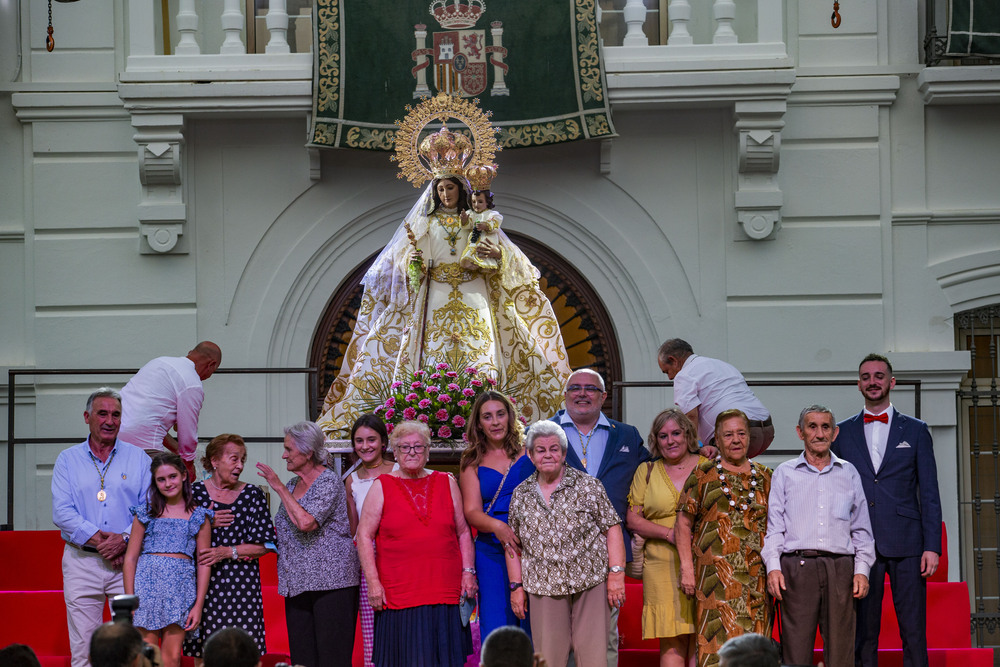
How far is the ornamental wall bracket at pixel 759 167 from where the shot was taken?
1012cm

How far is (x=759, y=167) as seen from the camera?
33.6 feet

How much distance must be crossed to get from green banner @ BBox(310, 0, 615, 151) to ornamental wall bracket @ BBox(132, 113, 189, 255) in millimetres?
1047

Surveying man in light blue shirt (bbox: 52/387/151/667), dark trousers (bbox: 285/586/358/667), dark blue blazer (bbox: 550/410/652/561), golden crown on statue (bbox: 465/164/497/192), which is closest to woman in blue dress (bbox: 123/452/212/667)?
man in light blue shirt (bbox: 52/387/151/667)

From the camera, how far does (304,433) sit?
6590 mm

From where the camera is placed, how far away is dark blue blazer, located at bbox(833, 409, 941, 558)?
687cm

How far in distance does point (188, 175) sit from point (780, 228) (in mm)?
4434

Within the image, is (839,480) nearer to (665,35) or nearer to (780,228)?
(780,228)

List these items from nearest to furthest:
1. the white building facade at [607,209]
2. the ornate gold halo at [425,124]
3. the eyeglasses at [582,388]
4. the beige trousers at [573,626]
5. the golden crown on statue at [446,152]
→ 1. the beige trousers at [573,626]
2. the eyeglasses at [582,388]
3. the golden crown on statue at [446,152]
4. the ornate gold halo at [425,124]
5. the white building facade at [607,209]

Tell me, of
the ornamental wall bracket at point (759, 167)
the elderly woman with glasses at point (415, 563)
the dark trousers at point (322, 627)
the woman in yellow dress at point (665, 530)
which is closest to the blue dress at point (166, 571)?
the dark trousers at point (322, 627)

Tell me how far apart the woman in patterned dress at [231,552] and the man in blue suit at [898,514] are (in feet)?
9.45

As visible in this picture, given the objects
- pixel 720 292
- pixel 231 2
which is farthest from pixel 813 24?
pixel 231 2

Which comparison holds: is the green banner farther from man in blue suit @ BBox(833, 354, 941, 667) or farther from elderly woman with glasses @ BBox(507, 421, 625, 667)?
elderly woman with glasses @ BBox(507, 421, 625, 667)

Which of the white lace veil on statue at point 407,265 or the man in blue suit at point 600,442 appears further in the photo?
the white lace veil on statue at point 407,265

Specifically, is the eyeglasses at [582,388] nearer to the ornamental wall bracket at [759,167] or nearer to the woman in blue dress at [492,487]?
the woman in blue dress at [492,487]
